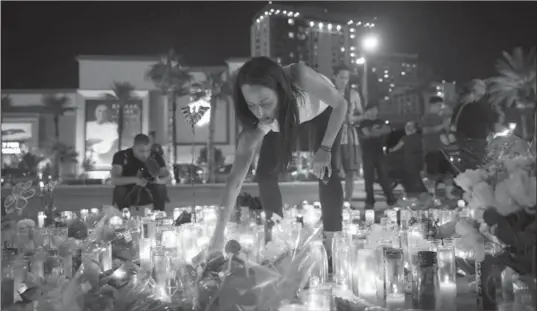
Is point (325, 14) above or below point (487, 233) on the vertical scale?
above

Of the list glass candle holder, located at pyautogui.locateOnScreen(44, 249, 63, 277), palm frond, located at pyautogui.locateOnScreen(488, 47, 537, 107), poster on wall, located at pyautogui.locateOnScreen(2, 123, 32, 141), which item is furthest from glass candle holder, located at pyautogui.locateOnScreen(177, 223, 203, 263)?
poster on wall, located at pyautogui.locateOnScreen(2, 123, 32, 141)

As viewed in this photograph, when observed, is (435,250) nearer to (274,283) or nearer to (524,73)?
(274,283)

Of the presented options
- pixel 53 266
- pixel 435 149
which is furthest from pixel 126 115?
pixel 53 266

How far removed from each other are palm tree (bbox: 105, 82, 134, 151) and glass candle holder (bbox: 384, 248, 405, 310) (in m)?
27.9

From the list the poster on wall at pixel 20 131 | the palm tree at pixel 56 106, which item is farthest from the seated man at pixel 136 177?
the poster on wall at pixel 20 131

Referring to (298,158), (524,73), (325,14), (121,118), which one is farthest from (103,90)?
(524,73)

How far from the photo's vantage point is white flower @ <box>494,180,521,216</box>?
1.61 metres

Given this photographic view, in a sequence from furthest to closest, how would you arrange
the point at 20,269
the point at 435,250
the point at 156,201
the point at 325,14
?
the point at 325,14, the point at 156,201, the point at 435,250, the point at 20,269

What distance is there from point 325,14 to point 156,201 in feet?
131

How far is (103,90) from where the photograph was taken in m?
29.8

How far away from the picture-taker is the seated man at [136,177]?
5019mm

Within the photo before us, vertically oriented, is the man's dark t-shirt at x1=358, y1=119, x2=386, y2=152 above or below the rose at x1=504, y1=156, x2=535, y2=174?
above

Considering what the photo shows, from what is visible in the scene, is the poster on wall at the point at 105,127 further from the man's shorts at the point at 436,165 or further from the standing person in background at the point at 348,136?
the standing person in background at the point at 348,136

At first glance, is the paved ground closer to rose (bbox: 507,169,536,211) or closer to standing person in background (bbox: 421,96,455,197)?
standing person in background (bbox: 421,96,455,197)
